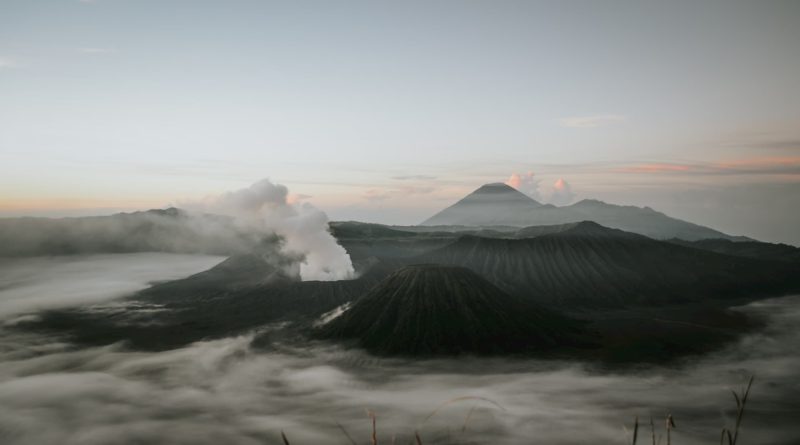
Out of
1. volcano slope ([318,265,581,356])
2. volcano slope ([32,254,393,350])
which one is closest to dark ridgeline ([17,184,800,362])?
volcano slope ([318,265,581,356])

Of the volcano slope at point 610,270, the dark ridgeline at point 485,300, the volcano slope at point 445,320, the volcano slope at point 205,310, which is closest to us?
the volcano slope at point 445,320

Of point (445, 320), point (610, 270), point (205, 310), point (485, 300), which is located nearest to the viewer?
point (445, 320)

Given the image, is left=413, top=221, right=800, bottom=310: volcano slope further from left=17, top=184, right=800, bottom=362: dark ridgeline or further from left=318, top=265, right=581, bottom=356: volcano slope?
left=318, top=265, right=581, bottom=356: volcano slope

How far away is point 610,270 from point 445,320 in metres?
56.3

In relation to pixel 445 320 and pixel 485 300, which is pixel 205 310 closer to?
pixel 445 320

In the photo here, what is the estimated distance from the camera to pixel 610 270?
104m

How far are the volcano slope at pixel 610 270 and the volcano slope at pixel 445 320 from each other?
22832 mm

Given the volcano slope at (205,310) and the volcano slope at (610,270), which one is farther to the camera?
the volcano slope at (610,270)

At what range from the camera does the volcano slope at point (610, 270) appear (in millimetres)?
93000

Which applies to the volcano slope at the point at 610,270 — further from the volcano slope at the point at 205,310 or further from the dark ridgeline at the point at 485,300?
the volcano slope at the point at 205,310

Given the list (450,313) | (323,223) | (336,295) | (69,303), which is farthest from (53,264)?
(450,313)

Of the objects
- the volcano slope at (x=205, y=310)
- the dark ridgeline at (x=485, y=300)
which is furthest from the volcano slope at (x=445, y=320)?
the volcano slope at (x=205, y=310)

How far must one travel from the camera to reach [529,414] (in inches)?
1732

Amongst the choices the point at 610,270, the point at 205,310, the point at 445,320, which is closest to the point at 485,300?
the point at 445,320
